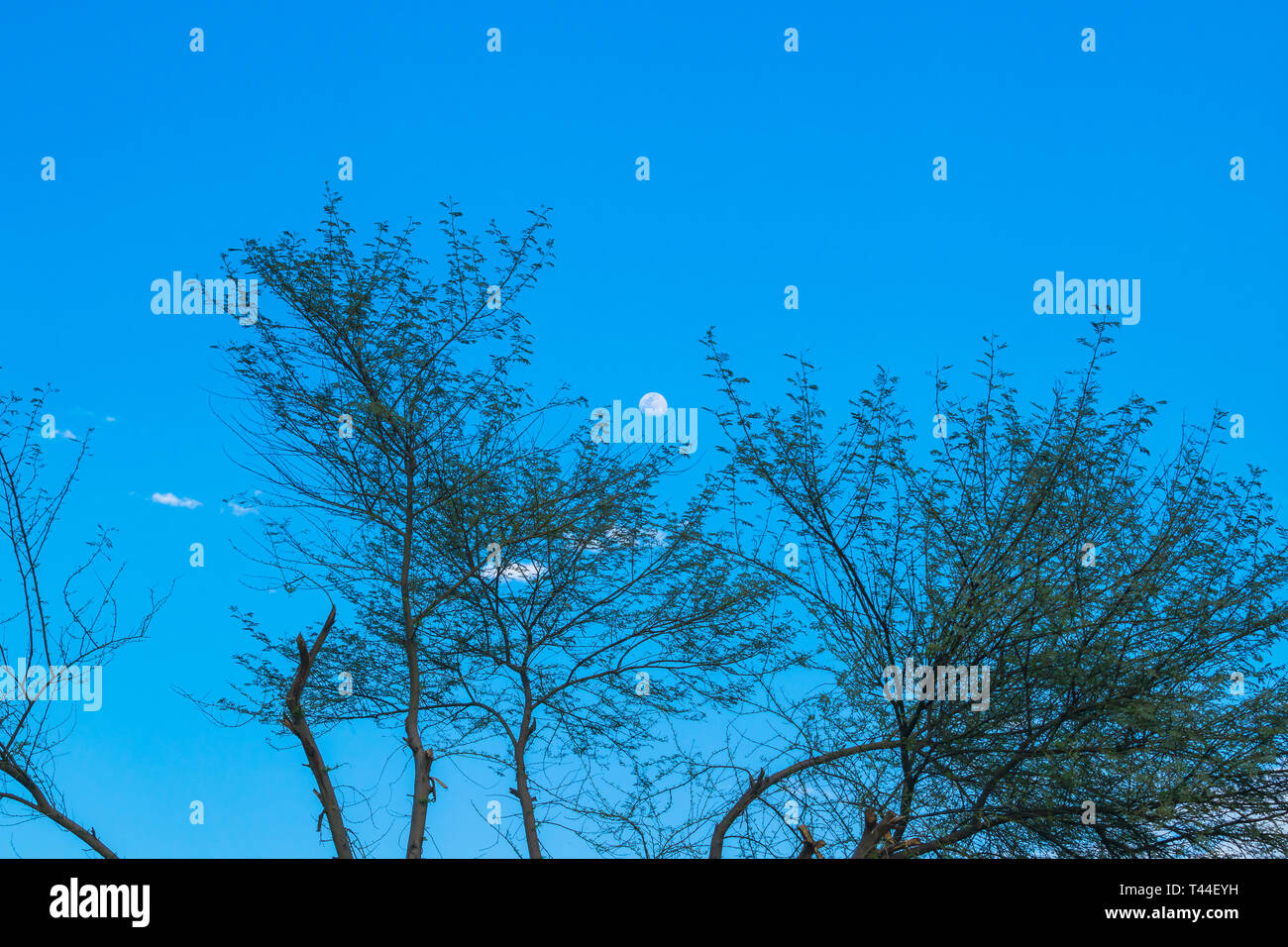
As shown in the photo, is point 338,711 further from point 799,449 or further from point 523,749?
point 799,449

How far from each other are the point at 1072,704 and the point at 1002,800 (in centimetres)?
104

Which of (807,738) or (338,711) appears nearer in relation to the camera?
(807,738)

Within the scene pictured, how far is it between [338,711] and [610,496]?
4.09 metres

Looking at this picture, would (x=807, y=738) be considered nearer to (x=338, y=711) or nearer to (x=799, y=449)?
(x=799, y=449)

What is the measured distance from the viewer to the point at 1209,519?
9219mm
